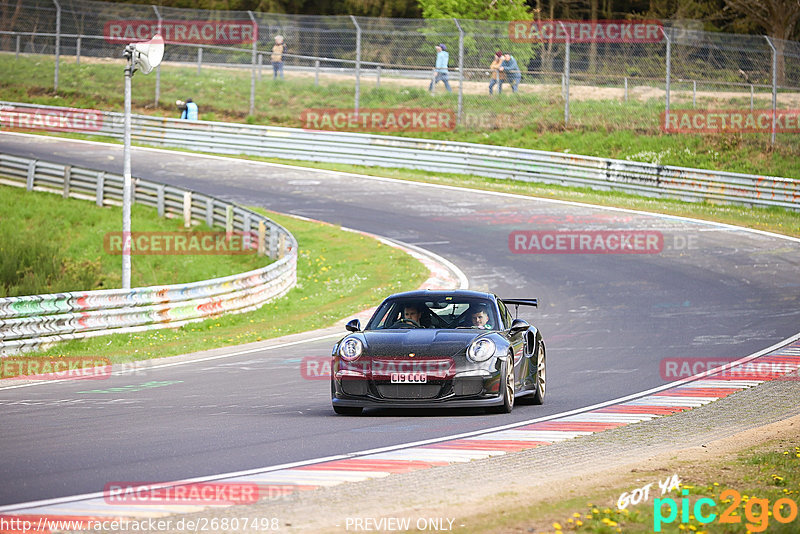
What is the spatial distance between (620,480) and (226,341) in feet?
37.8

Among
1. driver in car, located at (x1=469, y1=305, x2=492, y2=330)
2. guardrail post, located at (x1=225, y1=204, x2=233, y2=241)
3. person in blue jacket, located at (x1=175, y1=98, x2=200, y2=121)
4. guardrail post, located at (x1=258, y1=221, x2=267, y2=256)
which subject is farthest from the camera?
person in blue jacket, located at (x1=175, y1=98, x2=200, y2=121)

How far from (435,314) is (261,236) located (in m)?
16.0

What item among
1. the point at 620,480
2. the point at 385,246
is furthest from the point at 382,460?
the point at 385,246

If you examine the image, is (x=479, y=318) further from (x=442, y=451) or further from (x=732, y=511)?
(x=732, y=511)

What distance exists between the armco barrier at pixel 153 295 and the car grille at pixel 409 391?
289 inches

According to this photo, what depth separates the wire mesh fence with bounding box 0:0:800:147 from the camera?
1336 inches

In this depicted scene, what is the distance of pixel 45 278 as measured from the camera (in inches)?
945

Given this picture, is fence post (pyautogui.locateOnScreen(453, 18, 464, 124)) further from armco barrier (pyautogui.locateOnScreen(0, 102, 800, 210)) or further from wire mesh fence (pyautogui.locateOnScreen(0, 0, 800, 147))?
armco barrier (pyautogui.locateOnScreen(0, 102, 800, 210))

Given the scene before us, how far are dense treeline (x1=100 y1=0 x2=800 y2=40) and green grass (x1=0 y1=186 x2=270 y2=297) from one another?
903 inches

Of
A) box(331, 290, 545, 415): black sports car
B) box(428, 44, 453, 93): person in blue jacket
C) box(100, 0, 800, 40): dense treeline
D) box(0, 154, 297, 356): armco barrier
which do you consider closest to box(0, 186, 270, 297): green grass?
box(0, 154, 297, 356): armco barrier

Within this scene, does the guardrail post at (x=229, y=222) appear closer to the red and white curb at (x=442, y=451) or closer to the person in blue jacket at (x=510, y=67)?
the person in blue jacket at (x=510, y=67)

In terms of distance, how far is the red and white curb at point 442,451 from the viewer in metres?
6.59

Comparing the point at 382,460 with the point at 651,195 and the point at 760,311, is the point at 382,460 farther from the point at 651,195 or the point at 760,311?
the point at 651,195

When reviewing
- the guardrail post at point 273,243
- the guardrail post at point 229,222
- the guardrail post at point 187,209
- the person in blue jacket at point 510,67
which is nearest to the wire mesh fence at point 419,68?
the person in blue jacket at point 510,67
